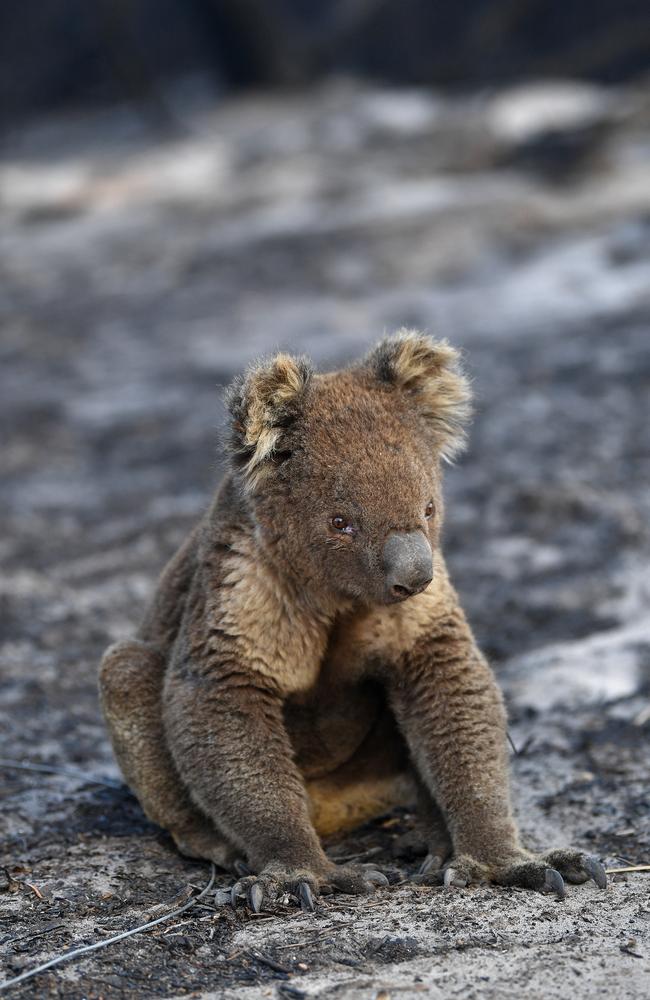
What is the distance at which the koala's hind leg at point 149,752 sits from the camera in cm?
477

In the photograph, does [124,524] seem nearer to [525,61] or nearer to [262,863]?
[262,863]

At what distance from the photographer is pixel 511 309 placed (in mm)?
13344

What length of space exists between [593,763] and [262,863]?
1945mm

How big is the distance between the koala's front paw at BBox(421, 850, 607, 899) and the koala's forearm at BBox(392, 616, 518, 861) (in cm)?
6

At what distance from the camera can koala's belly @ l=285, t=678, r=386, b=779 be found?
4617 mm

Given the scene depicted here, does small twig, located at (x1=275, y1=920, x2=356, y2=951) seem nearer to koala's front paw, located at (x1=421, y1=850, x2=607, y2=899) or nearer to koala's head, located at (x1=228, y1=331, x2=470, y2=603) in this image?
koala's front paw, located at (x1=421, y1=850, x2=607, y2=899)

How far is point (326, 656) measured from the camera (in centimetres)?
452

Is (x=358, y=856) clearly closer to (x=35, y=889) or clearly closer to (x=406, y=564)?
(x=35, y=889)

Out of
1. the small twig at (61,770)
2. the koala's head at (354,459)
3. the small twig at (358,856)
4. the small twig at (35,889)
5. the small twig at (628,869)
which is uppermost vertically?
the koala's head at (354,459)

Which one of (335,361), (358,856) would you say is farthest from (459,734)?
(335,361)

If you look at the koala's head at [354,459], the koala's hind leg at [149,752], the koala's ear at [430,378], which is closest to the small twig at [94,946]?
the koala's hind leg at [149,752]

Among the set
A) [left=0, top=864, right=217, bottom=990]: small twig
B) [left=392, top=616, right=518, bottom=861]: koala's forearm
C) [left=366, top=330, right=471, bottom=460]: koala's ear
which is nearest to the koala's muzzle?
[left=392, top=616, right=518, bottom=861]: koala's forearm

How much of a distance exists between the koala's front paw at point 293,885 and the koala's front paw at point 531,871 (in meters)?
0.30

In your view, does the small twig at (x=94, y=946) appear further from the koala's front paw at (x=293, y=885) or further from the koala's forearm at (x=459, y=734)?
the koala's forearm at (x=459, y=734)
